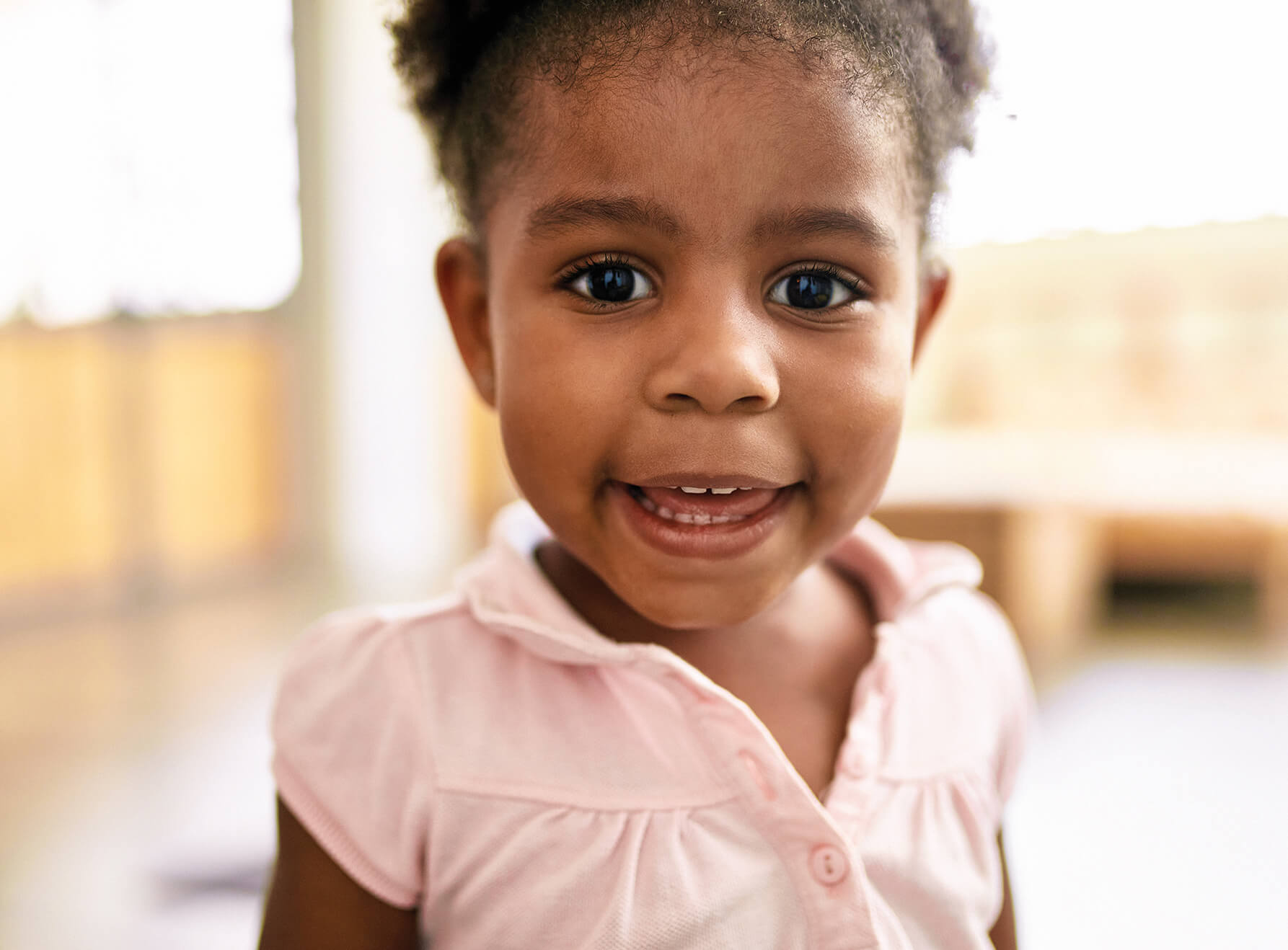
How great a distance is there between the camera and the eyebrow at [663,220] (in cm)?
55

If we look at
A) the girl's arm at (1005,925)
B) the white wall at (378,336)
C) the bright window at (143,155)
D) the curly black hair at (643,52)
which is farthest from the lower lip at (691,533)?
the bright window at (143,155)

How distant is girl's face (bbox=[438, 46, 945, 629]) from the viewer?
0.55 metres

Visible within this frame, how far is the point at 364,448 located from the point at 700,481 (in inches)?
125

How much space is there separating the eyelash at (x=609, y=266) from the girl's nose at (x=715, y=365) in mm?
48

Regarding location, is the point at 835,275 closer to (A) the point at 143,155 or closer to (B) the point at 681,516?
(B) the point at 681,516

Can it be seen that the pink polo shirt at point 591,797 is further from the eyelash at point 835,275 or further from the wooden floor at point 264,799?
the wooden floor at point 264,799

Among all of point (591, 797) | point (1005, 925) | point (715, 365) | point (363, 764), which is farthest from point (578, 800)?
point (1005, 925)

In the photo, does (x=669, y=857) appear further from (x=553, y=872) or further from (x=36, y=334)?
(x=36, y=334)

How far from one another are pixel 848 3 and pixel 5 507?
3.16 m

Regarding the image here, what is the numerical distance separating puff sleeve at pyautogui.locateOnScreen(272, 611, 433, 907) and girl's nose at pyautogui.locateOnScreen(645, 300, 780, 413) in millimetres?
248

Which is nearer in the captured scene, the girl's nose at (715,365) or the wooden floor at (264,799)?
the girl's nose at (715,365)

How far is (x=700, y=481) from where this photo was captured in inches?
22.4

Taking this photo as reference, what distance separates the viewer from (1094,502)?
2.77 meters

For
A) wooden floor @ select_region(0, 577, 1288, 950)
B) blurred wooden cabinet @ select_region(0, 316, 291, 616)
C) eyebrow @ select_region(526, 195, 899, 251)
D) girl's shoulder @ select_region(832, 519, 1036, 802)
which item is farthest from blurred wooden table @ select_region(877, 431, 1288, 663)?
blurred wooden cabinet @ select_region(0, 316, 291, 616)
